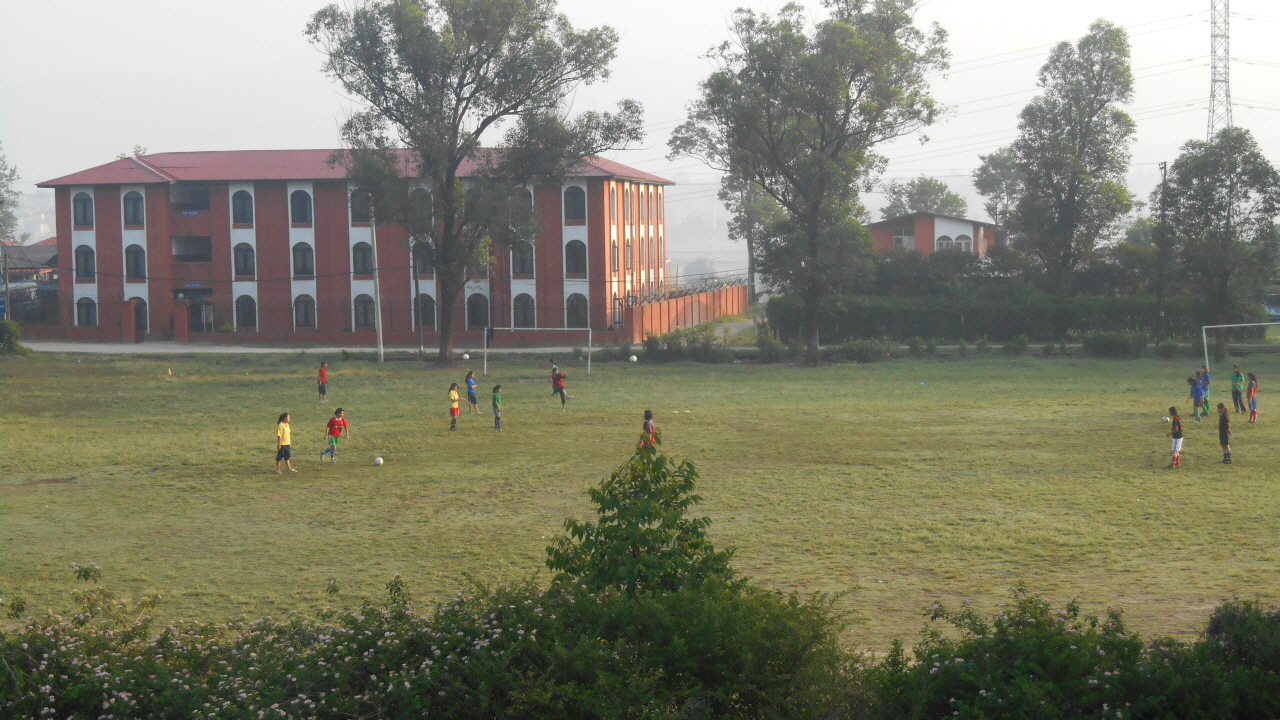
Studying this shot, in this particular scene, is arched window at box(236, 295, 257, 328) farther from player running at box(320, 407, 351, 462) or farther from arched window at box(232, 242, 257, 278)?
player running at box(320, 407, 351, 462)

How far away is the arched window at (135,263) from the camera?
57.7 m

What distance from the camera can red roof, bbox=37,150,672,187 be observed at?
2188 inches

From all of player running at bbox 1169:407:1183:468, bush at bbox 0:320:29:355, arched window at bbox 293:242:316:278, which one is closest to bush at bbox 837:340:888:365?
player running at bbox 1169:407:1183:468

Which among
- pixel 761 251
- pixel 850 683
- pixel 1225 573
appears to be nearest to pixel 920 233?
pixel 761 251

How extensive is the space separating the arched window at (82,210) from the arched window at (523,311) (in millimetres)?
24732

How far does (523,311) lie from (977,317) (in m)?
22.8

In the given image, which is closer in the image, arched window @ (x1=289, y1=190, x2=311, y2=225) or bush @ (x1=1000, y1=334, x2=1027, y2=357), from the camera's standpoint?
bush @ (x1=1000, y1=334, x2=1027, y2=357)

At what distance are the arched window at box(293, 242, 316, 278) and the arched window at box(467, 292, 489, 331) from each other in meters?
8.84

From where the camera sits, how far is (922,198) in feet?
288

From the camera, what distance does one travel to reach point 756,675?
6957mm

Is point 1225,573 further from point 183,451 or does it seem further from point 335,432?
point 183,451

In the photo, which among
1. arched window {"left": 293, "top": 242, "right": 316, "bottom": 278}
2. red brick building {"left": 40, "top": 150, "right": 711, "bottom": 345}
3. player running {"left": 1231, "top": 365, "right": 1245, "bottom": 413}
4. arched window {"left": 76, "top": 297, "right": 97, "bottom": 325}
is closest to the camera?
player running {"left": 1231, "top": 365, "right": 1245, "bottom": 413}

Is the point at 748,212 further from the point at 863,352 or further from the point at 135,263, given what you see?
the point at 135,263

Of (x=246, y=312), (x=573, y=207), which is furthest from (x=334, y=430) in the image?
(x=246, y=312)
